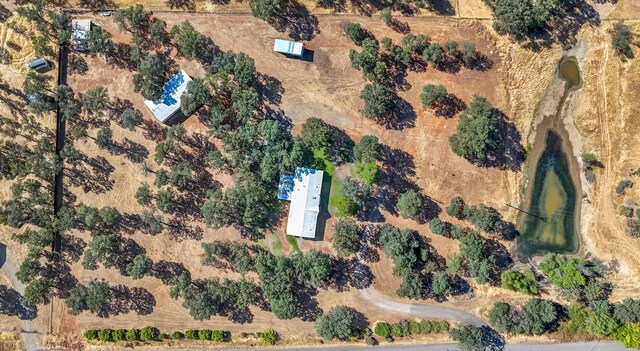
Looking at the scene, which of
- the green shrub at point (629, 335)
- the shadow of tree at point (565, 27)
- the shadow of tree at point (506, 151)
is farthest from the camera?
the shadow of tree at point (506, 151)

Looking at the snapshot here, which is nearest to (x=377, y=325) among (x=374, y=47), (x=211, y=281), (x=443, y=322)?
(x=443, y=322)

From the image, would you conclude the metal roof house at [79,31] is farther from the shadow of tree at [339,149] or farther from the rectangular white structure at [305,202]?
the shadow of tree at [339,149]

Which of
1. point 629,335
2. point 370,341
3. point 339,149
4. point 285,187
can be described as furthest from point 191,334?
point 629,335

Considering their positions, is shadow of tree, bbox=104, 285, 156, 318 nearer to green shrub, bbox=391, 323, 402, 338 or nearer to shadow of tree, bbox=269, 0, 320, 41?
green shrub, bbox=391, 323, 402, 338

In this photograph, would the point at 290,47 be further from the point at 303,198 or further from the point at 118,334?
the point at 118,334

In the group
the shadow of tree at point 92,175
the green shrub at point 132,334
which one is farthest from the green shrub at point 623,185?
the shadow of tree at point 92,175

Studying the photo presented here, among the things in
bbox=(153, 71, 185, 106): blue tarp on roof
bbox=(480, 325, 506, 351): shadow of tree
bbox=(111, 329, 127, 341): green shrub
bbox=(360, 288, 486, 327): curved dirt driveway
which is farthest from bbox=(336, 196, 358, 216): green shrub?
bbox=(111, 329, 127, 341): green shrub
